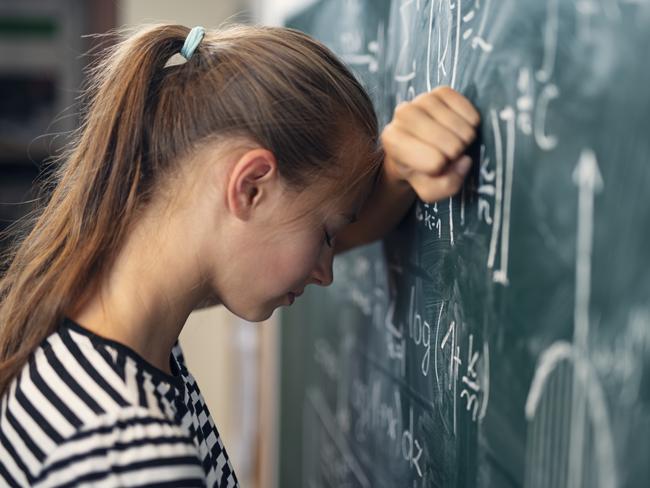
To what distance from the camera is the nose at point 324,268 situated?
972mm

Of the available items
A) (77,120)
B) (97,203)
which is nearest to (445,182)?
(97,203)

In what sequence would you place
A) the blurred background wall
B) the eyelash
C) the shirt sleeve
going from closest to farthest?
the shirt sleeve, the eyelash, the blurred background wall

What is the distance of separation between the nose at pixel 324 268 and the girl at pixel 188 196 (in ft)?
0.10

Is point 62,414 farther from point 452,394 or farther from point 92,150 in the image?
point 452,394

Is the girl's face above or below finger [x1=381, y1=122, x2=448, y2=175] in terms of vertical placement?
below

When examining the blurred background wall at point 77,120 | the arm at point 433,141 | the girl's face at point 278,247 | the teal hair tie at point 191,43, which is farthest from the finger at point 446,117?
the blurred background wall at point 77,120

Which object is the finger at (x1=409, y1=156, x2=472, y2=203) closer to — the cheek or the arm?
the arm

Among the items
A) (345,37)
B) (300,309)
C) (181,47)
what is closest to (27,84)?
(300,309)

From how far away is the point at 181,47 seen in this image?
0.94 metres

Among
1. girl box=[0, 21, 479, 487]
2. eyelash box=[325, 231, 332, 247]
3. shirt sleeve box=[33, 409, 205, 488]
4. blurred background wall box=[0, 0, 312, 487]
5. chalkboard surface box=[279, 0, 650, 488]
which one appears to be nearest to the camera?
chalkboard surface box=[279, 0, 650, 488]

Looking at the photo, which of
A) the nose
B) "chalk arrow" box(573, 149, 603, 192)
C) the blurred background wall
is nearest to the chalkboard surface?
"chalk arrow" box(573, 149, 603, 192)

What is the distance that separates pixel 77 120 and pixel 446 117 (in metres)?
2.84

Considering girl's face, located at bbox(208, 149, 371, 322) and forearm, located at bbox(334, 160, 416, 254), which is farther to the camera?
forearm, located at bbox(334, 160, 416, 254)

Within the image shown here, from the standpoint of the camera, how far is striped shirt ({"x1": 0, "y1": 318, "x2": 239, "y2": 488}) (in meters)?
0.74
